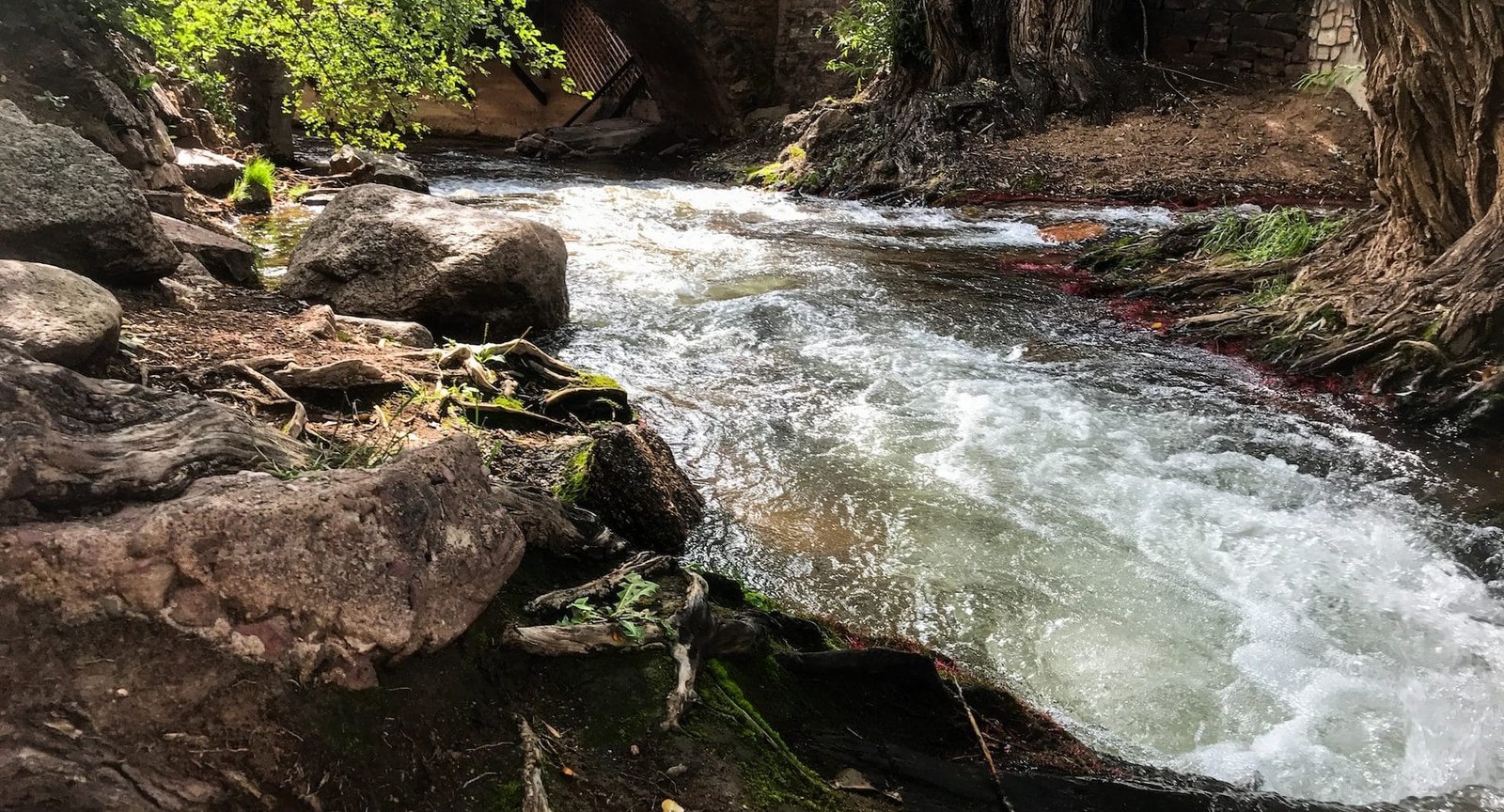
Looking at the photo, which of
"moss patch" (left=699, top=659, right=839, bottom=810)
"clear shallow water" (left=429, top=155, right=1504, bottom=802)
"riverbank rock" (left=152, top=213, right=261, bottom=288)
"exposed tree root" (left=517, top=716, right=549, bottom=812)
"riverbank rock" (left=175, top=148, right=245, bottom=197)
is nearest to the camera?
"exposed tree root" (left=517, top=716, right=549, bottom=812)

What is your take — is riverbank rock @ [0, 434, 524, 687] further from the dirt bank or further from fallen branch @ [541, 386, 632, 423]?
the dirt bank

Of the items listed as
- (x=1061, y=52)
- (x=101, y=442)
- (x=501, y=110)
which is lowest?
(x=101, y=442)

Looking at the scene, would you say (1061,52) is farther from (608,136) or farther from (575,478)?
(575,478)

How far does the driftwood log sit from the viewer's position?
5.29 ft

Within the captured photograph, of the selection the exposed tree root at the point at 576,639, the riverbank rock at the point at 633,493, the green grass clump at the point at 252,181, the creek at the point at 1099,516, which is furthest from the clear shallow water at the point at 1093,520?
the green grass clump at the point at 252,181

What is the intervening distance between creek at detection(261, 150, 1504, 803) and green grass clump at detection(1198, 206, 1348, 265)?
4.97 feet

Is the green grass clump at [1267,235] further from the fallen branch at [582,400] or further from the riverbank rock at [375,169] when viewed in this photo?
the riverbank rock at [375,169]

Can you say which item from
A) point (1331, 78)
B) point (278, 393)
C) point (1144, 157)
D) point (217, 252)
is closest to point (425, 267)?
point (217, 252)

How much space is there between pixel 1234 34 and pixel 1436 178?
8.20 metres

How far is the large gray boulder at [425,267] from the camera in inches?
203

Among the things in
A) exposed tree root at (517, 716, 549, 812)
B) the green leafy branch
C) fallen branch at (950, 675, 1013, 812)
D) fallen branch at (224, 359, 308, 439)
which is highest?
fallen branch at (224, 359, 308, 439)

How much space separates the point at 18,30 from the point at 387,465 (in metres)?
5.74

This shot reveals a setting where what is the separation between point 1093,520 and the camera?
3881 millimetres

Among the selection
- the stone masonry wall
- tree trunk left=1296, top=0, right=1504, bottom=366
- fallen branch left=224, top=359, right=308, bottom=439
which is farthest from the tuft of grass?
fallen branch left=224, top=359, right=308, bottom=439
